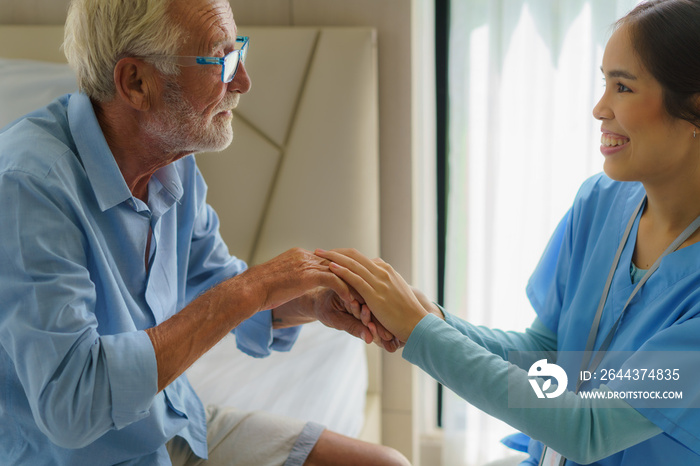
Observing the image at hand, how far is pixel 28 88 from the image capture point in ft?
6.55

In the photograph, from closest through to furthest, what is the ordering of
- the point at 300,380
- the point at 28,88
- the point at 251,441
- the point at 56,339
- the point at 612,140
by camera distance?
the point at 56,339
the point at 612,140
the point at 251,441
the point at 300,380
the point at 28,88

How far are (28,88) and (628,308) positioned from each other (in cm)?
186

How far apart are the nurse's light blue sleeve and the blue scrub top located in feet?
1.99

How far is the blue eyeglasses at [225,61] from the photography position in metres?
1.21

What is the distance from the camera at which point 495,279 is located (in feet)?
7.55

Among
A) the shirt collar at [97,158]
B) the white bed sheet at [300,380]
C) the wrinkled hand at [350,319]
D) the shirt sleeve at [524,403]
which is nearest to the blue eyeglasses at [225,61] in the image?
the shirt collar at [97,158]

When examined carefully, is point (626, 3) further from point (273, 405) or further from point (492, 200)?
point (273, 405)

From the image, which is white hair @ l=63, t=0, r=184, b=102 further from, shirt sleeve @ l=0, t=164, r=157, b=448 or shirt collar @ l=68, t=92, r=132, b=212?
shirt sleeve @ l=0, t=164, r=157, b=448

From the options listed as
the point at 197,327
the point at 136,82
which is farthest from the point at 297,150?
the point at 197,327

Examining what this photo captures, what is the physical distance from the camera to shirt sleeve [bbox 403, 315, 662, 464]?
1.01 metres

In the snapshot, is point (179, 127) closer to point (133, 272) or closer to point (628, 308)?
point (133, 272)

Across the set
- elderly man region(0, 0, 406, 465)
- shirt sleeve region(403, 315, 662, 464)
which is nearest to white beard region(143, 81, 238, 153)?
elderly man region(0, 0, 406, 465)

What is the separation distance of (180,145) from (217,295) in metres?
0.33

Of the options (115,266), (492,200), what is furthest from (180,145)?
(492,200)
